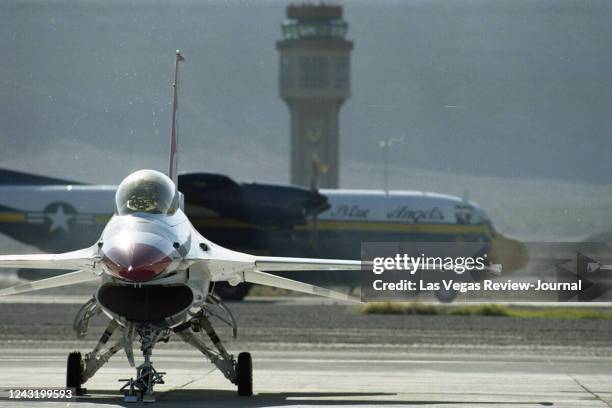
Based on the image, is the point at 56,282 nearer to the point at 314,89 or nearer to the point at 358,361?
the point at 358,361

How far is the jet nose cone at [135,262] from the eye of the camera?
44.2 feet

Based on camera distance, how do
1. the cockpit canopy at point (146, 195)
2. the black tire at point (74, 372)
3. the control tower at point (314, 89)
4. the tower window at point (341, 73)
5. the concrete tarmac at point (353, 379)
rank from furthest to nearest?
the tower window at point (341, 73), the control tower at point (314, 89), the black tire at point (74, 372), the concrete tarmac at point (353, 379), the cockpit canopy at point (146, 195)

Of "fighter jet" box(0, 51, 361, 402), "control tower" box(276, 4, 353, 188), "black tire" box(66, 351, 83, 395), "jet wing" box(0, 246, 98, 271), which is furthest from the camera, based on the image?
"control tower" box(276, 4, 353, 188)

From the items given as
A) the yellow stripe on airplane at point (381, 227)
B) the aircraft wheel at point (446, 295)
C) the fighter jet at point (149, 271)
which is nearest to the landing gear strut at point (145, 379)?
the fighter jet at point (149, 271)

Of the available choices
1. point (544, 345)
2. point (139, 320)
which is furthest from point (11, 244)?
point (139, 320)

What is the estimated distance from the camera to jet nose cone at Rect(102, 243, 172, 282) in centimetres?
1348

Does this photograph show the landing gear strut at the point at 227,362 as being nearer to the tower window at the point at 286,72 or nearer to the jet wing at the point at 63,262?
the jet wing at the point at 63,262

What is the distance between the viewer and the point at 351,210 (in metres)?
41.7

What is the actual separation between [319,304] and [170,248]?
2570 centimetres

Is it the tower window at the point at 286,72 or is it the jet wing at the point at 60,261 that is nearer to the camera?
the jet wing at the point at 60,261

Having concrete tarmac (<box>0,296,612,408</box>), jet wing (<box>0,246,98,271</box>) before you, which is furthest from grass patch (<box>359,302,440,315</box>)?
jet wing (<box>0,246,98,271</box>)

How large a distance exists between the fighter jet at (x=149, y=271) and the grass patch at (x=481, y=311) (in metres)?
19.9

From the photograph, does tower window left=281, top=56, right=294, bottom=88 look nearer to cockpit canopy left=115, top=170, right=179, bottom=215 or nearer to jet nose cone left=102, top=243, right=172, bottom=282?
cockpit canopy left=115, top=170, right=179, bottom=215

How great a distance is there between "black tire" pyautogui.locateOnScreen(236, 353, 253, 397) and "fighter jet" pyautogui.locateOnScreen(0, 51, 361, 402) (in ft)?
0.04
